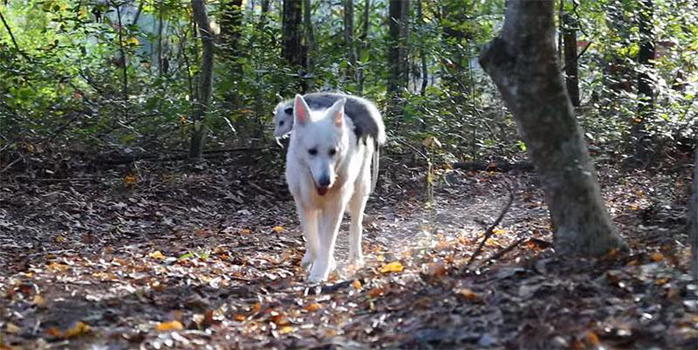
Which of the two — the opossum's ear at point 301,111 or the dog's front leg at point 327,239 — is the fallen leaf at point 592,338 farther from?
the opossum's ear at point 301,111

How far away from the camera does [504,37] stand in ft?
19.6

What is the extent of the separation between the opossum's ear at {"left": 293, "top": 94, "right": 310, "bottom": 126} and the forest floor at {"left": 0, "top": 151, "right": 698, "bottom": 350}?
4.69 feet

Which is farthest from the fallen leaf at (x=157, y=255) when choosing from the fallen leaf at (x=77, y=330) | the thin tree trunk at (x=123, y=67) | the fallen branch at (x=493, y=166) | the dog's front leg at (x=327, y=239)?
the fallen branch at (x=493, y=166)

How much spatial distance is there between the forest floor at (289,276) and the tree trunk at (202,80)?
77 centimetres

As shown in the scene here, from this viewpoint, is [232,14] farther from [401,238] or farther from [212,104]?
[401,238]

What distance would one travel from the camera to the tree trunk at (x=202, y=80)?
504 inches

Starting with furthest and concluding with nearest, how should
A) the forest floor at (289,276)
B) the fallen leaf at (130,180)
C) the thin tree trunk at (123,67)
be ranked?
the thin tree trunk at (123,67)
the fallen leaf at (130,180)
the forest floor at (289,276)

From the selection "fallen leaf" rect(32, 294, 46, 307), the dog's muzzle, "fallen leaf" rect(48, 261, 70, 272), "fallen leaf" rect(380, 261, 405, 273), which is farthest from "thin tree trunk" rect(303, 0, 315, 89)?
"fallen leaf" rect(32, 294, 46, 307)

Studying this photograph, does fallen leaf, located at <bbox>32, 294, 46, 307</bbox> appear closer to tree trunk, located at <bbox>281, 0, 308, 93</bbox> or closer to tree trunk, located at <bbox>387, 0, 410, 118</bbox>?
tree trunk, located at <bbox>387, 0, 410, 118</bbox>

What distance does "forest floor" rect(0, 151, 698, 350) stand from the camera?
4.82 metres

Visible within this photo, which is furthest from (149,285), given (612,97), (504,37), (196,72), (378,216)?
(612,97)

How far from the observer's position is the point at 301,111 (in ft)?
25.5

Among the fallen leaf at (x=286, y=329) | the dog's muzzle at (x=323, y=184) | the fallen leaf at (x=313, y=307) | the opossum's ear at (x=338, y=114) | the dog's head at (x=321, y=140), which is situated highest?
the opossum's ear at (x=338, y=114)

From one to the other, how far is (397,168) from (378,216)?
7.04ft
